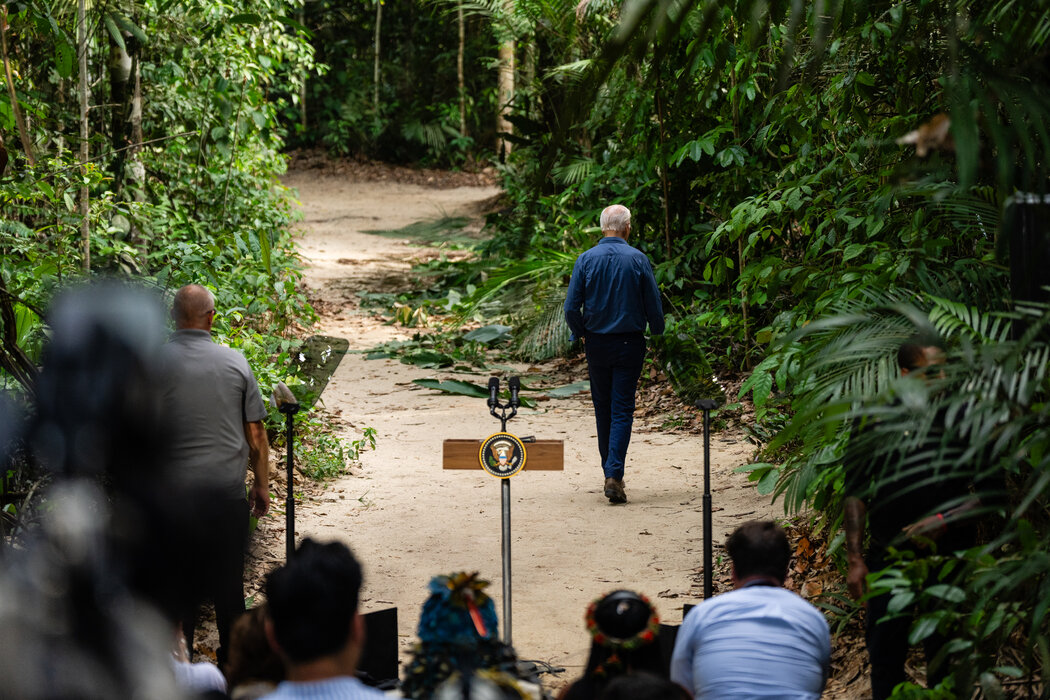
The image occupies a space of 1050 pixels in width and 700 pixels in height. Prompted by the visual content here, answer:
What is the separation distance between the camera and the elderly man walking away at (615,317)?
21.0 ft

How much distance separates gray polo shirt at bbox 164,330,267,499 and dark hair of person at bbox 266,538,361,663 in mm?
1886

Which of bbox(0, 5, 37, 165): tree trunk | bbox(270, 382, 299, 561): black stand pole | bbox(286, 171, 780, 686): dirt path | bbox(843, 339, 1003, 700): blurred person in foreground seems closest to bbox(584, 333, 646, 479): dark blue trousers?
bbox(286, 171, 780, 686): dirt path

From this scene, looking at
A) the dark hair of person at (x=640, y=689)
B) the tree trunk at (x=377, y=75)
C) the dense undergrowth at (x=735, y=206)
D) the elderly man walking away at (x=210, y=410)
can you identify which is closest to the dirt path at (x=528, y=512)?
the dense undergrowth at (x=735, y=206)

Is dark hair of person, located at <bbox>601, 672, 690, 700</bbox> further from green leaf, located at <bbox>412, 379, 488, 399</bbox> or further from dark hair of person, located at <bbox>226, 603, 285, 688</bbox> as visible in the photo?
green leaf, located at <bbox>412, 379, 488, 399</bbox>

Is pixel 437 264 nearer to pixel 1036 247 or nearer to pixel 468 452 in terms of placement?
pixel 468 452

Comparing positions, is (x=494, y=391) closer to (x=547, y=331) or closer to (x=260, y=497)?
(x=260, y=497)

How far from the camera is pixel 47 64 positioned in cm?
898

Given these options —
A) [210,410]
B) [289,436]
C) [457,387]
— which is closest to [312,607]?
[210,410]

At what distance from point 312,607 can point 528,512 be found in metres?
4.55

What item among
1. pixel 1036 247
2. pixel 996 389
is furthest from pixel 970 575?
pixel 1036 247

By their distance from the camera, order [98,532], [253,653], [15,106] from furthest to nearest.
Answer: [15,106]
[253,653]
[98,532]

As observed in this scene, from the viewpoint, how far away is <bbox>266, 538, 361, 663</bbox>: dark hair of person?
6.85 feet

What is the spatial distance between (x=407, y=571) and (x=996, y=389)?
3.84 meters

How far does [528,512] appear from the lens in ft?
21.7
